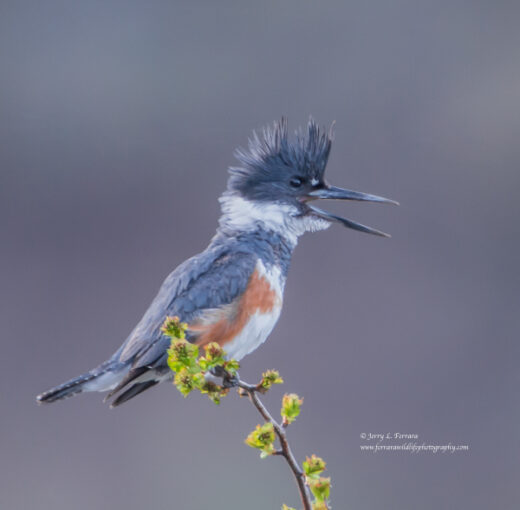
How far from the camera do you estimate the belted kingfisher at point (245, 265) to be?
1.03 meters

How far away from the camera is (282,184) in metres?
1.25

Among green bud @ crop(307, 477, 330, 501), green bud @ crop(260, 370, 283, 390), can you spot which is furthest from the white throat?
green bud @ crop(307, 477, 330, 501)

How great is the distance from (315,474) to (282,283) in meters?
0.61

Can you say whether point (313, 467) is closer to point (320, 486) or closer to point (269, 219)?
point (320, 486)

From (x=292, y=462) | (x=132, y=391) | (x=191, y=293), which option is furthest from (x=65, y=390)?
(x=292, y=462)

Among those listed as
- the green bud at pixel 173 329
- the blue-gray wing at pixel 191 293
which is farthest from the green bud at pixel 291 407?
the blue-gray wing at pixel 191 293

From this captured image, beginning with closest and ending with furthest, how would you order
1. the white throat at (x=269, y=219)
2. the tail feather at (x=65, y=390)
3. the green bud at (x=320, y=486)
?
1. the green bud at (x=320, y=486)
2. the tail feather at (x=65, y=390)
3. the white throat at (x=269, y=219)

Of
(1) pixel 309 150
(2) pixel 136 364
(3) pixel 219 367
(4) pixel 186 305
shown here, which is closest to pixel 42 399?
(2) pixel 136 364

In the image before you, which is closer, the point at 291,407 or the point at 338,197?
the point at 291,407

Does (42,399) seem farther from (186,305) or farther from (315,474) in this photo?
(315,474)

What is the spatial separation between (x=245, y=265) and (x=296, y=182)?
0.62 feet

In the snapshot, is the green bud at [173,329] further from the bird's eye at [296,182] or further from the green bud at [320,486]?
the bird's eye at [296,182]

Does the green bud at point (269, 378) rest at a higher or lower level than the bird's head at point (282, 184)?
lower

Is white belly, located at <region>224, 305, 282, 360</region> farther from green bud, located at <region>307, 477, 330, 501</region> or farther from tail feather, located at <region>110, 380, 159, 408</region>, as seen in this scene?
green bud, located at <region>307, 477, 330, 501</region>
